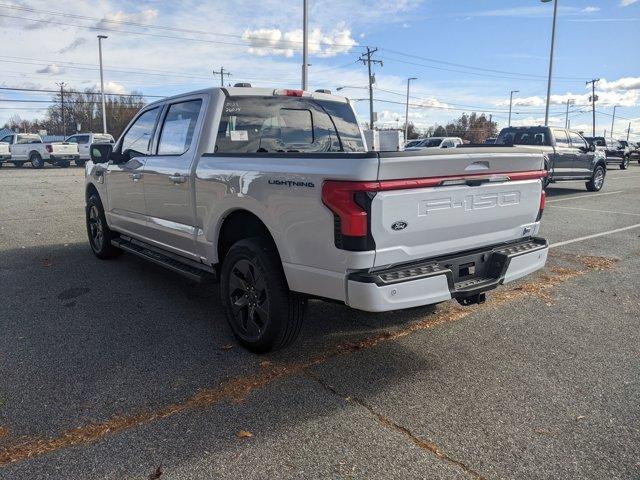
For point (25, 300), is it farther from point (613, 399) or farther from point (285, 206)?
point (613, 399)

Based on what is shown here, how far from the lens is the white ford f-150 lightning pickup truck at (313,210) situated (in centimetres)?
306

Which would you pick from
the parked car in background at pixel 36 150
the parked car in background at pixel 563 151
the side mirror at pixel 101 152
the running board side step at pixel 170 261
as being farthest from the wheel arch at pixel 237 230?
the parked car in background at pixel 36 150

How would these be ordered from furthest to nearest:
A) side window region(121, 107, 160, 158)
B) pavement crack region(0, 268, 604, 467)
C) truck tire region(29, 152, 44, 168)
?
truck tire region(29, 152, 44, 168) → side window region(121, 107, 160, 158) → pavement crack region(0, 268, 604, 467)

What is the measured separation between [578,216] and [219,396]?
1011 centimetres

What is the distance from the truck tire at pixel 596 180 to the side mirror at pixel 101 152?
1533cm

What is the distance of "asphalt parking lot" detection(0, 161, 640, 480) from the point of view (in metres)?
2.65

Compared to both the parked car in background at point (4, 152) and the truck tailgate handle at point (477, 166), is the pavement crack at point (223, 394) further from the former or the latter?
the parked car in background at point (4, 152)

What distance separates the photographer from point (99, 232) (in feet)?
22.8

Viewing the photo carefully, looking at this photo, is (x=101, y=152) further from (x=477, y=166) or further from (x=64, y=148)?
(x=64, y=148)

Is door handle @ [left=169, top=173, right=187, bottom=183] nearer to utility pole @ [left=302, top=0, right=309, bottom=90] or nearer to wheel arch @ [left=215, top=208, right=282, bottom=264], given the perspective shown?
wheel arch @ [left=215, top=208, right=282, bottom=264]

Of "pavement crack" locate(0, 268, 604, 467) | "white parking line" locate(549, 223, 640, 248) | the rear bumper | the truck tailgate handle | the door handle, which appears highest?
the truck tailgate handle

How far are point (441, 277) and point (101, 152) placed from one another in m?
4.70

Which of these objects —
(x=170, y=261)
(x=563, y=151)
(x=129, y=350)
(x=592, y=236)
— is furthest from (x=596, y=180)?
(x=129, y=350)

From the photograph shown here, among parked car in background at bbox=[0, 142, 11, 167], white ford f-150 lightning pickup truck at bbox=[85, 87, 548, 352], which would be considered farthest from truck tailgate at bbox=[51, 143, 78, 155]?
white ford f-150 lightning pickup truck at bbox=[85, 87, 548, 352]
